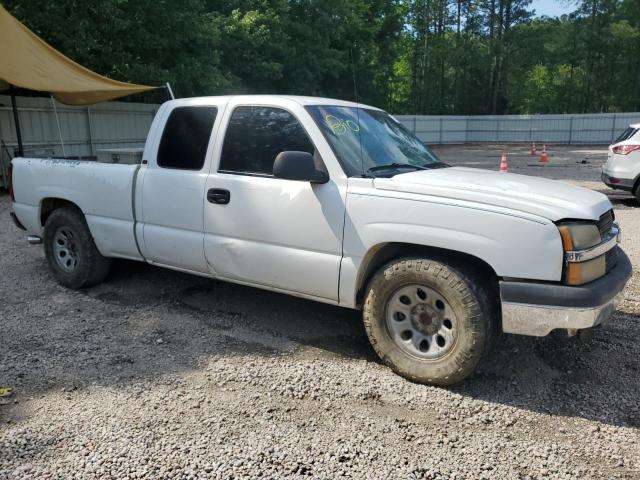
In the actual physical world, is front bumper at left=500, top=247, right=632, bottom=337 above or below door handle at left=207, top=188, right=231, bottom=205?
below

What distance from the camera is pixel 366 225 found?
3.58 metres

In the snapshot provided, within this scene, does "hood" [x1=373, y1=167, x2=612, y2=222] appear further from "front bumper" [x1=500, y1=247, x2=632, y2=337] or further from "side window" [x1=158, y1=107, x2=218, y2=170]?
"side window" [x1=158, y1=107, x2=218, y2=170]

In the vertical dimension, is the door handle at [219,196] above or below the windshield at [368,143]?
below

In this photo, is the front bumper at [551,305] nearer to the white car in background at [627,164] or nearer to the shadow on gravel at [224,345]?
the shadow on gravel at [224,345]

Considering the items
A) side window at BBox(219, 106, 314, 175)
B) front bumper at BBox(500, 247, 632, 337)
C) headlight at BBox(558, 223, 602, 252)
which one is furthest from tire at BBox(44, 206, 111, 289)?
headlight at BBox(558, 223, 602, 252)

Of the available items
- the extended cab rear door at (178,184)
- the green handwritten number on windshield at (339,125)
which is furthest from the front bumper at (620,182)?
the extended cab rear door at (178,184)

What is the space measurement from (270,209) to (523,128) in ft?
119

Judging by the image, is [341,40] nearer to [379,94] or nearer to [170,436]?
[379,94]

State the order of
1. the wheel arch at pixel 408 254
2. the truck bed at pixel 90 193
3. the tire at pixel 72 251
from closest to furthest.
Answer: the wheel arch at pixel 408 254 → the truck bed at pixel 90 193 → the tire at pixel 72 251

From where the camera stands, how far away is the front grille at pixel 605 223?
3.37 meters

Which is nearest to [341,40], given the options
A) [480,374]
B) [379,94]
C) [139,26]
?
[379,94]

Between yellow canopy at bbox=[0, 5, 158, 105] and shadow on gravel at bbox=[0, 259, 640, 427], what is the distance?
281 inches

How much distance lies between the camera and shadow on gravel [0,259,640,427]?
3.53 m

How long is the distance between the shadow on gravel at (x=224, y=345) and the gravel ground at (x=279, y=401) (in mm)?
16
